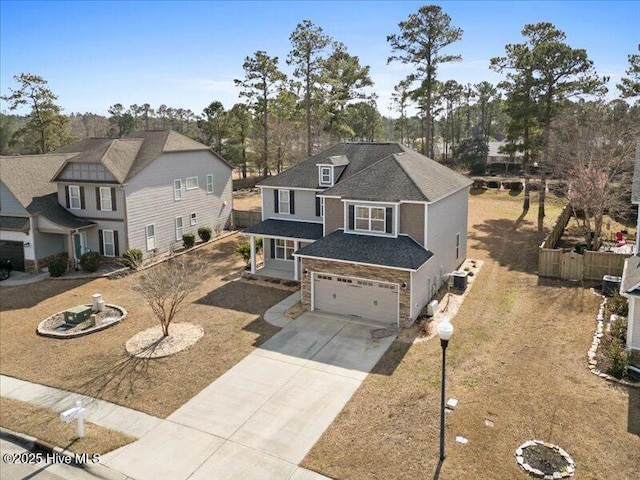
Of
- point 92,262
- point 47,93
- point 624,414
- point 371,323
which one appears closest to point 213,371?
point 371,323

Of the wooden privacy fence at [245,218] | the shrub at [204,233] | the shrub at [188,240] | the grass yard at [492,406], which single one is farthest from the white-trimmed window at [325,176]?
the wooden privacy fence at [245,218]

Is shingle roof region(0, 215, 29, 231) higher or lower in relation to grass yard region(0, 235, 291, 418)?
higher

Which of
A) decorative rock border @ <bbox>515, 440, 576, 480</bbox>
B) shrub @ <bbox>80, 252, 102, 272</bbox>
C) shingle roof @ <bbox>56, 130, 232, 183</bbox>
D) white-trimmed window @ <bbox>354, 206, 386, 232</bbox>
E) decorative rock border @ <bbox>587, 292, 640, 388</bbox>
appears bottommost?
decorative rock border @ <bbox>515, 440, 576, 480</bbox>

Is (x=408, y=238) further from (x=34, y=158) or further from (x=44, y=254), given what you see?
(x=34, y=158)

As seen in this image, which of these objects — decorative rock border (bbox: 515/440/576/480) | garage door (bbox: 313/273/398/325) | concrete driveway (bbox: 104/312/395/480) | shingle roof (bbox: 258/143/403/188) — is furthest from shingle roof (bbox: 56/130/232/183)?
→ decorative rock border (bbox: 515/440/576/480)

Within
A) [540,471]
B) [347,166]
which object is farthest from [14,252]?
[540,471]

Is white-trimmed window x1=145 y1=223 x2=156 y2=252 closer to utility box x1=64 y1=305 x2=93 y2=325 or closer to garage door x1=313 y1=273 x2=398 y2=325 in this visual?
utility box x1=64 y1=305 x2=93 y2=325
